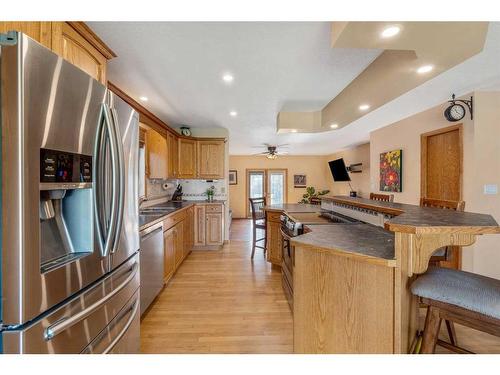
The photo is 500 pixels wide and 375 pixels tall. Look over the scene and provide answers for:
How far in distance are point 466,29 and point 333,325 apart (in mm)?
1771

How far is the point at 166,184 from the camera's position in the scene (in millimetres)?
4438

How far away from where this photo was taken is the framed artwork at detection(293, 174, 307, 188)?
8.99m

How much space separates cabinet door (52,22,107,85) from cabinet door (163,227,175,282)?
1.74 m

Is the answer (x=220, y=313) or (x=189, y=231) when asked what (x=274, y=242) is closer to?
(x=220, y=313)

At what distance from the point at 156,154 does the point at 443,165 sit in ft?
13.8

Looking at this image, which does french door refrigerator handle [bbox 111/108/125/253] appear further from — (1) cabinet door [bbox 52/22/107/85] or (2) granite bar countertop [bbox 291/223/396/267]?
(2) granite bar countertop [bbox 291/223/396/267]

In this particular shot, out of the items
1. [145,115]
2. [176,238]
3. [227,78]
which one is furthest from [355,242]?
[145,115]

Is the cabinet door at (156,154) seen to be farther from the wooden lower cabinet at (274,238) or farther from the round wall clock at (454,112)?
the round wall clock at (454,112)

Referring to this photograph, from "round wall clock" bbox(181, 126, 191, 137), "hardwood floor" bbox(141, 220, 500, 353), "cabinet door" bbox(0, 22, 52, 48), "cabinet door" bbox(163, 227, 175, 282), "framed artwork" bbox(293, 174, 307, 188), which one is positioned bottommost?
"hardwood floor" bbox(141, 220, 500, 353)

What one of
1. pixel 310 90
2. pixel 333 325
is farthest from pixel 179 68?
pixel 333 325

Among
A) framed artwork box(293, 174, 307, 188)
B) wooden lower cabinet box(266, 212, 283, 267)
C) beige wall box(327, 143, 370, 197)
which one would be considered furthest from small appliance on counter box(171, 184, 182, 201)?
framed artwork box(293, 174, 307, 188)

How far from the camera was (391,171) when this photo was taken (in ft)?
14.2

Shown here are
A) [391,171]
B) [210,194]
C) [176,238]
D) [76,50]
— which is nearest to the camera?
[76,50]

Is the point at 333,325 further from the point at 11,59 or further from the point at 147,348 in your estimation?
the point at 11,59
